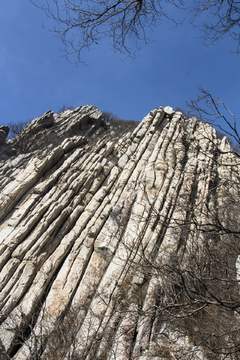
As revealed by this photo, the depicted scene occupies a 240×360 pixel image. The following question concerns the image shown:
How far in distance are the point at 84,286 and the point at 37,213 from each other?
5.45 metres

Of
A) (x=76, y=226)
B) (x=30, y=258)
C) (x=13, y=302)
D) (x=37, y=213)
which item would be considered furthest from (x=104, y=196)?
(x=13, y=302)

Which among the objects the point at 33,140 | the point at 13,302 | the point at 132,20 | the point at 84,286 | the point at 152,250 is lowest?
the point at 13,302

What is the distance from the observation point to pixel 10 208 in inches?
532

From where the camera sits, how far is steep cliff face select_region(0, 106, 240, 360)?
6285 millimetres

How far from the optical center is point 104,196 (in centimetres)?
1445

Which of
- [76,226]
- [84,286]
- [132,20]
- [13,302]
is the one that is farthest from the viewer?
[76,226]

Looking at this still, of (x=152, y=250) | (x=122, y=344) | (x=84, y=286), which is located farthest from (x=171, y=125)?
(x=122, y=344)

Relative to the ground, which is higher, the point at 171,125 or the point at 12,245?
the point at 171,125

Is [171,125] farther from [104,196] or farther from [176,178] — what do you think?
[104,196]

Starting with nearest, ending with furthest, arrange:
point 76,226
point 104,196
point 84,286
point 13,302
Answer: point 13,302 < point 84,286 < point 76,226 < point 104,196

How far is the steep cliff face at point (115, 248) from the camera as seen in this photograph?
20.6 feet

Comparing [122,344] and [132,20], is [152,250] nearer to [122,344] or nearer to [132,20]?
[122,344]

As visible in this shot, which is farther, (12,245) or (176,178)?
(176,178)

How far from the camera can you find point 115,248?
11.2m
